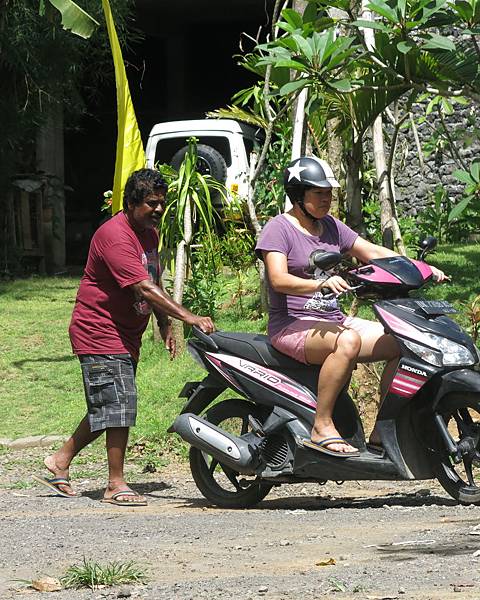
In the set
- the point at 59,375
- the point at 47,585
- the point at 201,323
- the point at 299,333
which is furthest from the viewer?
the point at 59,375

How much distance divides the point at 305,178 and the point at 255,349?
889mm

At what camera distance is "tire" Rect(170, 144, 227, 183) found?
1680cm

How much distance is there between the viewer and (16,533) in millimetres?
6141

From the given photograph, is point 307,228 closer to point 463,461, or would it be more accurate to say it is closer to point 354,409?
point 354,409

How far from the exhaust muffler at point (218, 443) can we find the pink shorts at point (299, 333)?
0.53m

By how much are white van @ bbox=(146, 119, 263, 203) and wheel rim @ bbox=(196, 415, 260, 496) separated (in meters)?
9.38

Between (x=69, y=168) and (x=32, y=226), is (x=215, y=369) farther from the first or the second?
(x=69, y=168)

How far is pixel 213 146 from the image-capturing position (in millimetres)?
17594

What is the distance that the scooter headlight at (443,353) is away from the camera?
6191 mm

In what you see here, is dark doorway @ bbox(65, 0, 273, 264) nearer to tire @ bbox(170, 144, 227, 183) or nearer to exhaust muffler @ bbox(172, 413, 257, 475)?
tire @ bbox(170, 144, 227, 183)

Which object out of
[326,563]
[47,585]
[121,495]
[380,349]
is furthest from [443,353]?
[47,585]

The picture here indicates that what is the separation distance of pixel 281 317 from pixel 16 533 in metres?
1.62

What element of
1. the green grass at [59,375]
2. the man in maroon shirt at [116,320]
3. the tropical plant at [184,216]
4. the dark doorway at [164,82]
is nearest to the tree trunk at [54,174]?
the dark doorway at [164,82]

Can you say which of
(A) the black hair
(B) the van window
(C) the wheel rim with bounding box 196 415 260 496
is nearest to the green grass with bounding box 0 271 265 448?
(C) the wheel rim with bounding box 196 415 260 496
